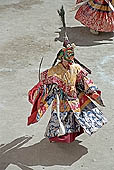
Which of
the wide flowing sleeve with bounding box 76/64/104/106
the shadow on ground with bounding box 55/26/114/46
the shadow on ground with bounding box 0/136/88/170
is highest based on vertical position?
the wide flowing sleeve with bounding box 76/64/104/106

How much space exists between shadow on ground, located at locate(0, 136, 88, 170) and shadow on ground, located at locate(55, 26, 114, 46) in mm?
3102

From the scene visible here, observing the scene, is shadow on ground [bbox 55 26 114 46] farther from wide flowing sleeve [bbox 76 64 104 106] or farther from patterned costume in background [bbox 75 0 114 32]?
wide flowing sleeve [bbox 76 64 104 106]

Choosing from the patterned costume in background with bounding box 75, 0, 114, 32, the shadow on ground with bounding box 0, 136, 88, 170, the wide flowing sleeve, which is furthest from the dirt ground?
the wide flowing sleeve

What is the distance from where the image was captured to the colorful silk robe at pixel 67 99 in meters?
5.10

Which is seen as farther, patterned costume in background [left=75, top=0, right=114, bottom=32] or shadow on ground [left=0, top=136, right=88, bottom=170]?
patterned costume in background [left=75, top=0, right=114, bottom=32]

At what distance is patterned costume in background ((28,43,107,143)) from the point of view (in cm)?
509

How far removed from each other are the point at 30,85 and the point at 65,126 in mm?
1853

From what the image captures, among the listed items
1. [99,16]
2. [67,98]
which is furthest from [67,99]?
[99,16]

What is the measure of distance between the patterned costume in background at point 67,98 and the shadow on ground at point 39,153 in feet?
0.94

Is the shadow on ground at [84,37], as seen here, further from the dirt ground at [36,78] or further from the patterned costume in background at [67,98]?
the patterned costume in background at [67,98]

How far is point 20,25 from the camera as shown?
9.20 metres

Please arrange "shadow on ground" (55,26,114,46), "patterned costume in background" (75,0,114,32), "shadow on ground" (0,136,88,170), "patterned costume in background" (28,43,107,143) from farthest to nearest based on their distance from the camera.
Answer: "shadow on ground" (55,26,114,46)
"patterned costume in background" (75,0,114,32)
"shadow on ground" (0,136,88,170)
"patterned costume in background" (28,43,107,143)

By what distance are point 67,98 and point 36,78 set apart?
206 cm

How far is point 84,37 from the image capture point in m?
8.70
